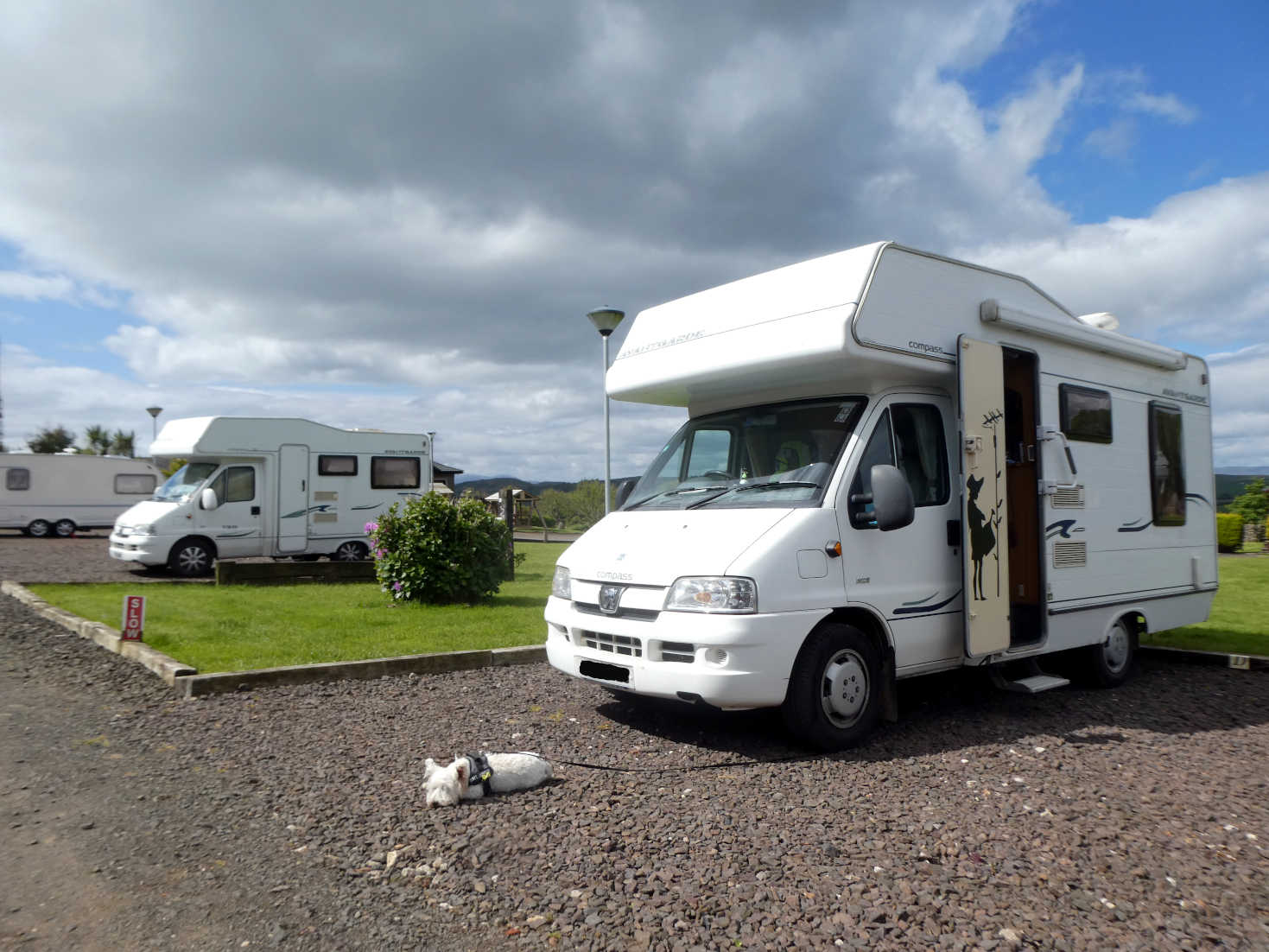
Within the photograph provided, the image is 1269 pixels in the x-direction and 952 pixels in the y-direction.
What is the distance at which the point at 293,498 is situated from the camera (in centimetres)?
1703

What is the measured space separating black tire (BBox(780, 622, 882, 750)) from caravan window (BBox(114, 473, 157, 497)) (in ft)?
94.9

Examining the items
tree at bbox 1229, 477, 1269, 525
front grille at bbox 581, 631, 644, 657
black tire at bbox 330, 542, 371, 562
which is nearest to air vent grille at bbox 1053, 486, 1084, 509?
front grille at bbox 581, 631, 644, 657

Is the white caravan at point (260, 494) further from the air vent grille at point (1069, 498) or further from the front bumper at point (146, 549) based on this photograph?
the air vent grille at point (1069, 498)

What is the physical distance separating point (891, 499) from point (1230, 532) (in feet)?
75.8

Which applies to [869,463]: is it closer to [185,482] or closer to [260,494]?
[260,494]

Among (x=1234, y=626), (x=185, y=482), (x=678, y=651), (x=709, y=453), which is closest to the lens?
(x=678, y=651)

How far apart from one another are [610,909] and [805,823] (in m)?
1.22

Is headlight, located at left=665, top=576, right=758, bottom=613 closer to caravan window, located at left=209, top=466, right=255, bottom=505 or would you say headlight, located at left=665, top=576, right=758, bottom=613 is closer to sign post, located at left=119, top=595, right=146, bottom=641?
sign post, located at left=119, top=595, right=146, bottom=641

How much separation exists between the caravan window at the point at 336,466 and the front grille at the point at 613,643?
43.0 feet

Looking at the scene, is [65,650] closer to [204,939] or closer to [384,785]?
[384,785]

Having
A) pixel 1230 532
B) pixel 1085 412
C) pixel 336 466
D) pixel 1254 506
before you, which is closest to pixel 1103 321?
pixel 1085 412

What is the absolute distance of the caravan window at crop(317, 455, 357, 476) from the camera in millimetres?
17469

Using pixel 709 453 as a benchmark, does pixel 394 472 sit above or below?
above

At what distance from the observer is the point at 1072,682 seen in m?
7.61
